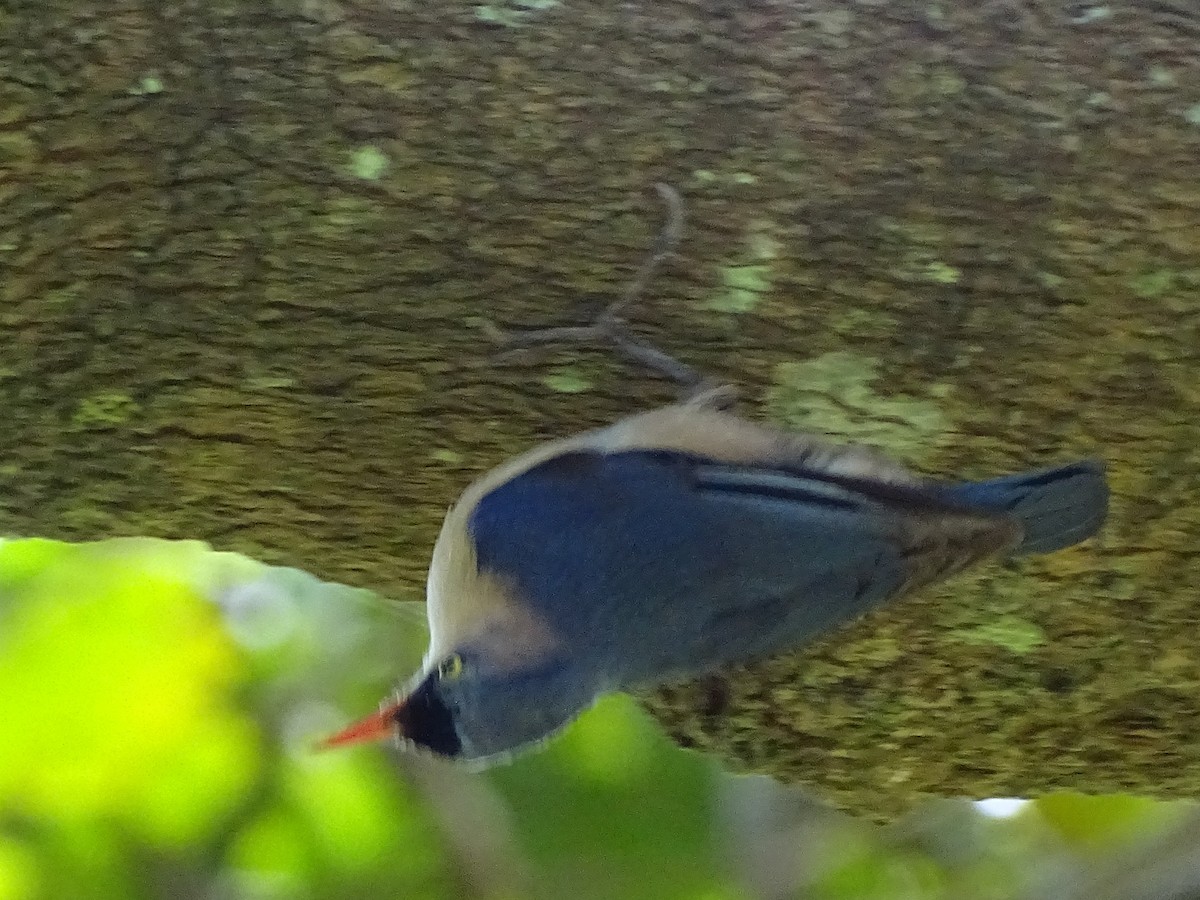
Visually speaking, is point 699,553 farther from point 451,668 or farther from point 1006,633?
point 1006,633

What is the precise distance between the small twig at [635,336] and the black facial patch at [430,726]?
466mm

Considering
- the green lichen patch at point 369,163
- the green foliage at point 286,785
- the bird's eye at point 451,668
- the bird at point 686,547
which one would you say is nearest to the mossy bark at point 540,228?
the green lichen patch at point 369,163

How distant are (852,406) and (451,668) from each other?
2.11 feet

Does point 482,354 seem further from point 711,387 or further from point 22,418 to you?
point 22,418

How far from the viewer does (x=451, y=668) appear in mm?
1753

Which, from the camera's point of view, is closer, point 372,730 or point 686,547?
point 372,730

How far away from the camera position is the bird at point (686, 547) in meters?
1.78

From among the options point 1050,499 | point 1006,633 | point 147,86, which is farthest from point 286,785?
point 1050,499

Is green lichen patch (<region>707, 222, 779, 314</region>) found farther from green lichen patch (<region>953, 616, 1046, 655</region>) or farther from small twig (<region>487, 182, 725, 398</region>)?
green lichen patch (<region>953, 616, 1046, 655</region>)

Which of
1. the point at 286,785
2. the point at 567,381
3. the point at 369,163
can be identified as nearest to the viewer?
the point at 369,163

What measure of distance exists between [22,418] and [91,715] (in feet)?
3.75

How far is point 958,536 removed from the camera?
1.78m

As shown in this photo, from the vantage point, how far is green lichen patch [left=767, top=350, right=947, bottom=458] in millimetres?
1896

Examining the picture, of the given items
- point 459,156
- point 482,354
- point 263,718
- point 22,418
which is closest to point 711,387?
point 482,354
